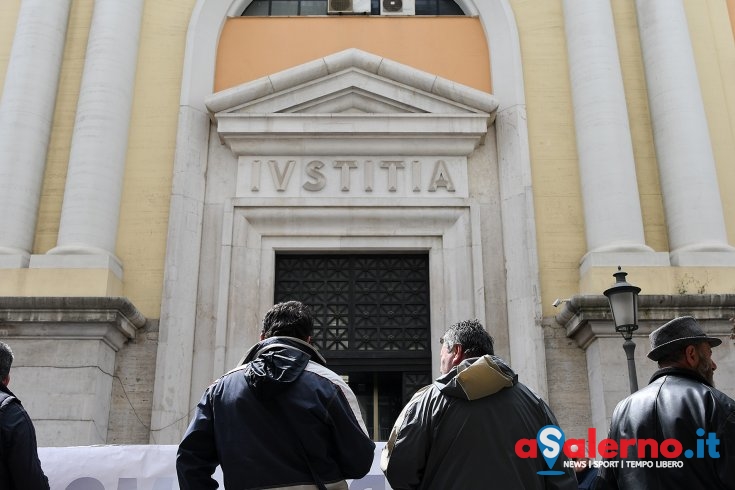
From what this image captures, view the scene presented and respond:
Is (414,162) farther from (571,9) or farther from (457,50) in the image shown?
(571,9)

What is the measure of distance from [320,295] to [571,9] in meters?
5.87

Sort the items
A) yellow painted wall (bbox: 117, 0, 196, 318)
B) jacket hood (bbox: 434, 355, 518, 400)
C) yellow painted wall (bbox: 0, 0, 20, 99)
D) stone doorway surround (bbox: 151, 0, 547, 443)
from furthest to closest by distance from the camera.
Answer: yellow painted wall (bbox: 0, 0, 20, 99) < yellow painted wall (bbox: 117, 0, 196, 318) < stone doorway surround (bbox: 151, 0, 547, 443) < jacket hood (bbox: 434, 355, 518, 400)

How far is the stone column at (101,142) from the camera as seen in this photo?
10695 mm

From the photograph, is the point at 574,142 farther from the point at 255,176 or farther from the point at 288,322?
the point at 288,322

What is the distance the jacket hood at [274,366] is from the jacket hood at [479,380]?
0.74 metres

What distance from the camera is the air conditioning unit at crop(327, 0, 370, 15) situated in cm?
1299

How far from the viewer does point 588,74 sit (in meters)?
11.7

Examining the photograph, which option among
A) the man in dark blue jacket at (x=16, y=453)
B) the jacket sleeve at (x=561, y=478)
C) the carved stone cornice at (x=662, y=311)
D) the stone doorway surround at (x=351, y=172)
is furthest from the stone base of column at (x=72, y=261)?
the jacket sleeve at (x=561, y=478)

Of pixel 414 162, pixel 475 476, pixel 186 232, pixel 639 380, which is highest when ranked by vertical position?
pixel 414 162

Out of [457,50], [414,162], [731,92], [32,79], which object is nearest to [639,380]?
[414,162]

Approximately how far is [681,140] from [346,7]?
567 centimetres

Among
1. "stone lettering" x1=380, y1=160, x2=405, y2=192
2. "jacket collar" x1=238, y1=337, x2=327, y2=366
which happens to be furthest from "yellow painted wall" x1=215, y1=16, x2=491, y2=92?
"jacket collar" x1=238, y1=337, x2=327, y2=366

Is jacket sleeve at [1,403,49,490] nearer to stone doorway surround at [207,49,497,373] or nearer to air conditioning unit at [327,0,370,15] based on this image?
stone doorway surround at [207,49,497,373]

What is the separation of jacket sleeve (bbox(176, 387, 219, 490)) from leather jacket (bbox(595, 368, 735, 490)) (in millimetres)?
1958
